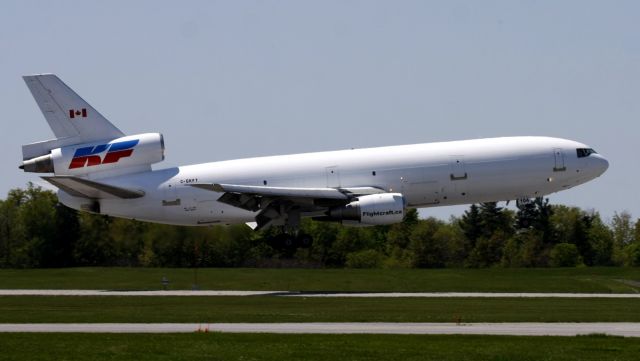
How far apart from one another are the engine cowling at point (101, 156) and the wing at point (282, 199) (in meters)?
5.09

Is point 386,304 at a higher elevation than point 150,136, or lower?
lower

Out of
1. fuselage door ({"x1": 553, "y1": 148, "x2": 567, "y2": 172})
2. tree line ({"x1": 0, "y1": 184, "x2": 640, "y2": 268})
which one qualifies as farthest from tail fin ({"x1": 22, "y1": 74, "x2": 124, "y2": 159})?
fuselage door ({"x1": 553, "y1": 148, "x2": 567, "y2": 172})

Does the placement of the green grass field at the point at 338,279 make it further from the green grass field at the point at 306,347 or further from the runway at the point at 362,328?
the green grass field at the point at 306,347

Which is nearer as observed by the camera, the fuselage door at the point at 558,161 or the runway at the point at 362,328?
the runway at the point at 362,328

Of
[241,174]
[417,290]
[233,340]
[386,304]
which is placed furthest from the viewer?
[241,174]

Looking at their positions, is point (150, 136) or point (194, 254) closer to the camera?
point (150, 136)

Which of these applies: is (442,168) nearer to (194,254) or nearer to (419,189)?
(419,189)

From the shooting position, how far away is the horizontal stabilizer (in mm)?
52469

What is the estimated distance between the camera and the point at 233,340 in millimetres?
29219

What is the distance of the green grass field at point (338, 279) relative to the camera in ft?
174

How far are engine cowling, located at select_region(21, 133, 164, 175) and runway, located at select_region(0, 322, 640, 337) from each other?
21536 millimetres

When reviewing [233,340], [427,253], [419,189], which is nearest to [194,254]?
[419,189]

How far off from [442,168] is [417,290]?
6212 mm

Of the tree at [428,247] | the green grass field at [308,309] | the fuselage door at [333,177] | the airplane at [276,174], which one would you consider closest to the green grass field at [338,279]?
the airplane at [276,174]
